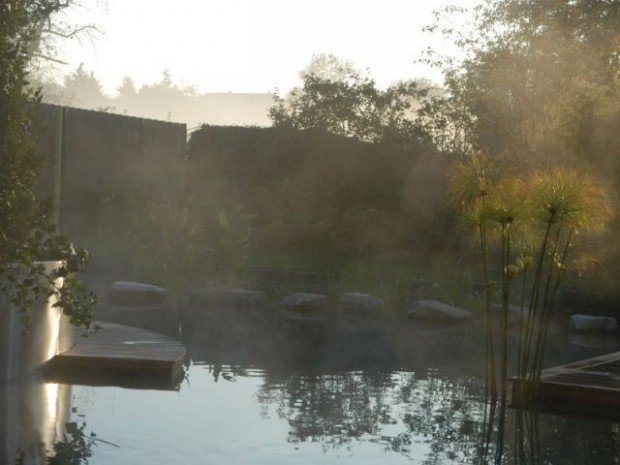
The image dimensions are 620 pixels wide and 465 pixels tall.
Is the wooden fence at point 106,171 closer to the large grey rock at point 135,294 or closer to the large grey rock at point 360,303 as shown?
the large grey rock at point 135,294

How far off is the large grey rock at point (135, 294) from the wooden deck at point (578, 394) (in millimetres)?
8004

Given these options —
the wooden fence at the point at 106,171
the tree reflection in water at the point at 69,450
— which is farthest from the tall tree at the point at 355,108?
the tree reflection in water at the point at 69,450

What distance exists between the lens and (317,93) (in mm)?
24406

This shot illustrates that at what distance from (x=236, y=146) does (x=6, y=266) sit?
54.0 ft

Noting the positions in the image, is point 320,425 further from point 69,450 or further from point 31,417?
point 31,417

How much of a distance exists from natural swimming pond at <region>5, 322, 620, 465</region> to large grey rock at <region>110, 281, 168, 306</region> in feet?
17.9

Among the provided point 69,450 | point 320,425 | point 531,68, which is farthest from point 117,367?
point 531,68

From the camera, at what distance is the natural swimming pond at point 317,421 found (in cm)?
684

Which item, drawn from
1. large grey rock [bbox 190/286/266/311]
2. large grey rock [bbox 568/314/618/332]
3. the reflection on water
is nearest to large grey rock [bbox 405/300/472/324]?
large grey rock [bbox 568/314/618/332]

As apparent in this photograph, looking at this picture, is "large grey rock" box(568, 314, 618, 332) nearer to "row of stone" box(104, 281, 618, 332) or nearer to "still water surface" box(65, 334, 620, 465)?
"row of stone" box(104, 281, 618, 332)

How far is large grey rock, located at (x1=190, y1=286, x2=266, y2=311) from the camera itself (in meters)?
16.0

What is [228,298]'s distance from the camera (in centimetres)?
1612

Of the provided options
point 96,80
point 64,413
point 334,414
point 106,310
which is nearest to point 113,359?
point 64,413

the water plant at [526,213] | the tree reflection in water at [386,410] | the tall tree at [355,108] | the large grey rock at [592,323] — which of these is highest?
the tall tree at [355,108]
